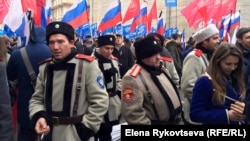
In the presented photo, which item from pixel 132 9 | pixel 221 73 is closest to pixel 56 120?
pixel 221 73

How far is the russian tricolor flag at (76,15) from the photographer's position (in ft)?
28.6

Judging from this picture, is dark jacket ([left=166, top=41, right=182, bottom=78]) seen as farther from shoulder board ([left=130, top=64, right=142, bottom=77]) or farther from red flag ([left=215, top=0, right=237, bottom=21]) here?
shoulder board ([left=130, top=64, right=142, bottom=77])

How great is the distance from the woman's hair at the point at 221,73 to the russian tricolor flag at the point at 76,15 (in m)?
5.42

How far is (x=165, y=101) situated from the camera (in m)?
3.88

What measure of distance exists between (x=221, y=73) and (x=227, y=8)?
11145mm

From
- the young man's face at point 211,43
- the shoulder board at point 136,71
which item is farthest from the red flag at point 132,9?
the shoulder board at point 136,71

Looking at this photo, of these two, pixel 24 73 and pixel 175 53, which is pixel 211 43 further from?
pixel 175 53

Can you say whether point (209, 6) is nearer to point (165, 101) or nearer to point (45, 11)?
point (45, 11)

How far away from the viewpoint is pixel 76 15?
888cm

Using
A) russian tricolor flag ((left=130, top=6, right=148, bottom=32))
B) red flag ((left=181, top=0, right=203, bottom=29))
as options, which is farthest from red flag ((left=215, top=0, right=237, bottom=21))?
russian tricolor flag ((left=130, top=6, right=148, bottom=32))

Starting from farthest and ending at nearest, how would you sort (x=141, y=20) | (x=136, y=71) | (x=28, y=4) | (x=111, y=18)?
(x=141, y=20) → (x=111, y=18) → (x=28, y=4) → (x=136, y=71)

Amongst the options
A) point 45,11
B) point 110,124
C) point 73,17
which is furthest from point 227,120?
point 73,17

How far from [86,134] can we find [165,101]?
794mm

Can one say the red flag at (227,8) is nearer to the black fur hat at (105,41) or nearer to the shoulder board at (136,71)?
the black fur hat at (105,41)
